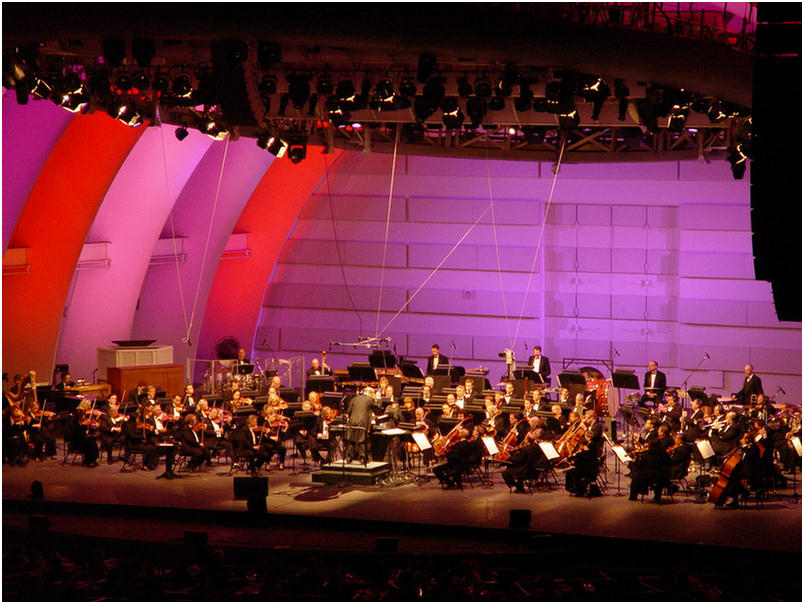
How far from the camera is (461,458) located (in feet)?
46.5

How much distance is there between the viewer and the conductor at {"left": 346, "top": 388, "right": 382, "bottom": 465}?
14.5 meters

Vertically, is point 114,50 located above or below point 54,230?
above

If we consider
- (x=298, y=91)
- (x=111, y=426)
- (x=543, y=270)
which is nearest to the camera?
(x=298, y=91)

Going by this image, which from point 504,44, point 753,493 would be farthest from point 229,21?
point 753,493

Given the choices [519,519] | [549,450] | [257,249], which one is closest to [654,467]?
[549,450]

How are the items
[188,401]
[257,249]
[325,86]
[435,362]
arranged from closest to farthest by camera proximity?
[325,86] < [188,401] < [435,362] < [257,249]

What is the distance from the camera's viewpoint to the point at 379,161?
77.7 feet

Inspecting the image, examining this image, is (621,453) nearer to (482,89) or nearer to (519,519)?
(519,519)

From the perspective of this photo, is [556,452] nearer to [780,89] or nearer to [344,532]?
[344,532]

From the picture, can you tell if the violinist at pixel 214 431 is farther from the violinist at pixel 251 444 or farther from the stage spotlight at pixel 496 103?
the stage spotlight at pixel 496 103

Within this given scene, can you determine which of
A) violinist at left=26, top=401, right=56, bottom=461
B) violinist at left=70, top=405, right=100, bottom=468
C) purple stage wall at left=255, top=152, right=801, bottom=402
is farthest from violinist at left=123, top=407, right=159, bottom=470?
purple stage wall at left=255, top=152, right=801, bottom=402

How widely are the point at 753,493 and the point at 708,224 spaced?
342 inches

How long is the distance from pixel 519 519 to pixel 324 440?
4070mm

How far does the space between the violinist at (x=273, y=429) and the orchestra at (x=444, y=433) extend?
0.02 metres
